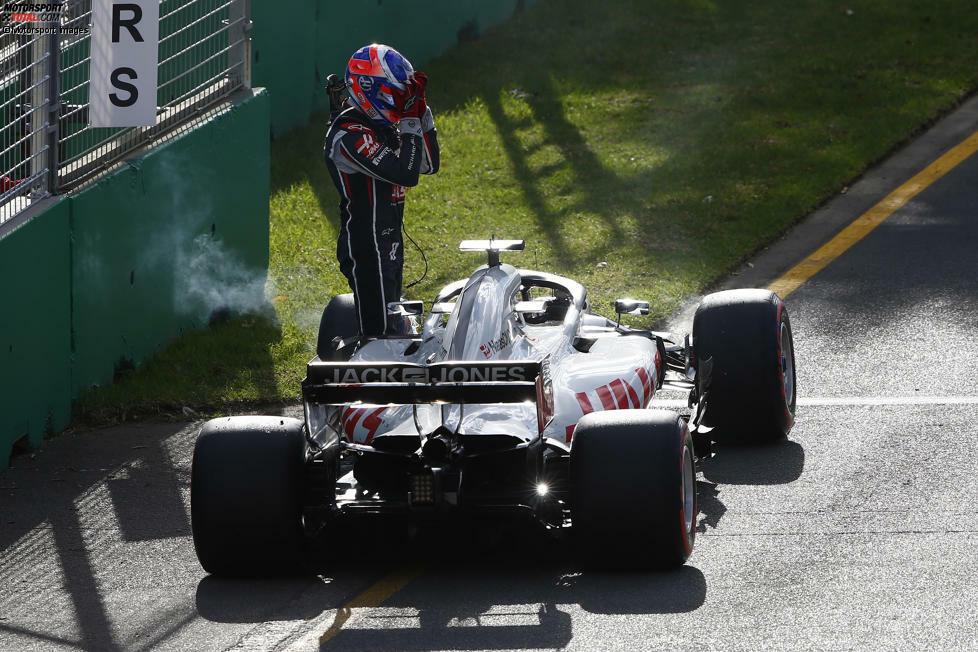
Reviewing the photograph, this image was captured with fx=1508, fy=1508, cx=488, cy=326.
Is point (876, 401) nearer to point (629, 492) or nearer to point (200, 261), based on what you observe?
point (629, 492)

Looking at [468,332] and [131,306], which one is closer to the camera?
[468,332]

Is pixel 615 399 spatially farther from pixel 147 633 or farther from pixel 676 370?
pixel 147 633

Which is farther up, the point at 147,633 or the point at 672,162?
the point at 672,162

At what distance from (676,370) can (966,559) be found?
2.36 metres

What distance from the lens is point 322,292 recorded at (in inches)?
450

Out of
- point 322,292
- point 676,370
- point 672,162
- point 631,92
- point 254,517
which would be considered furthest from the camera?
point 631,92

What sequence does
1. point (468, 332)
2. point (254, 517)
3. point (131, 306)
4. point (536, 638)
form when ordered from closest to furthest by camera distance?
point (536, 638)
point (254, 517)
point (468, 332)
point (131, 306)

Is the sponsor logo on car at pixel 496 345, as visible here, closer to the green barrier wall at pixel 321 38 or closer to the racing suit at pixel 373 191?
the racing suit at pixel 373 191

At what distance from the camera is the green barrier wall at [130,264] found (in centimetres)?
854

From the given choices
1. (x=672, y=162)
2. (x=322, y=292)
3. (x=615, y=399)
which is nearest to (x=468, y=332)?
(x=615, y=399)

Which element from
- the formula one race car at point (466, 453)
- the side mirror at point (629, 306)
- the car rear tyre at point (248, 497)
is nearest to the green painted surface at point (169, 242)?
the formula one race car at point (466, 453)

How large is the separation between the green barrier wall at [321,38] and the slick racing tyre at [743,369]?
7571 millimetres

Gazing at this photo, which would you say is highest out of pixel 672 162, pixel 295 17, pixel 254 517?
pixel 295 17

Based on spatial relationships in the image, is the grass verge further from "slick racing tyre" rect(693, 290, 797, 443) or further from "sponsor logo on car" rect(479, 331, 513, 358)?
"slick racing tyre" rect(693, 290, 797, 443)
